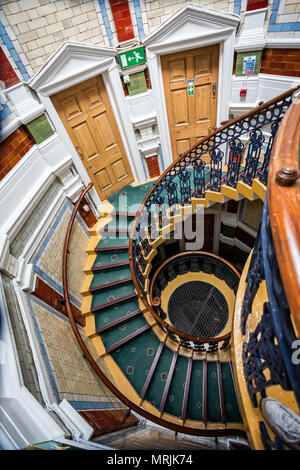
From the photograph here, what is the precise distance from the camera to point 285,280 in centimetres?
86

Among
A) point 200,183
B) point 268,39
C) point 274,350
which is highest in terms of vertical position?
point 268,39

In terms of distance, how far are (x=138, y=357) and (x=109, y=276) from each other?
144cm

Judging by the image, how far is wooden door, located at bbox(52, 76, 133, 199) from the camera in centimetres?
389

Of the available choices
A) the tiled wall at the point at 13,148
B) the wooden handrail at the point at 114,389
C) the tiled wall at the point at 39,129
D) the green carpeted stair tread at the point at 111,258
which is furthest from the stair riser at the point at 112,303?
the tiled wall at the point at 39,129

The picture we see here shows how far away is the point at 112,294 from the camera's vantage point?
4.20 meters

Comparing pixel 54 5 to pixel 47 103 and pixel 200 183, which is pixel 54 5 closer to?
pixel 47 103

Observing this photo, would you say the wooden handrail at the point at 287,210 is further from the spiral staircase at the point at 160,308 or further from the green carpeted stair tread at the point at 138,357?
the green carpeted stair tread at the point at 138,357

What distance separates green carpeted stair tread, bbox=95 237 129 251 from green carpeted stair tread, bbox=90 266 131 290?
0.41 metres

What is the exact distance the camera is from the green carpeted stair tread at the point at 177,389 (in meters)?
3.34

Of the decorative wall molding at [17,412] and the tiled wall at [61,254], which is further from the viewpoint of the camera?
the tiled wall at [61,254]

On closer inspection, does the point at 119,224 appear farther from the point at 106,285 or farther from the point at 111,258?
the point at 106,285

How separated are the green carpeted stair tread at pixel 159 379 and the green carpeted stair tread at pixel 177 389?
128 millimetres

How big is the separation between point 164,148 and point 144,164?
543 mm
